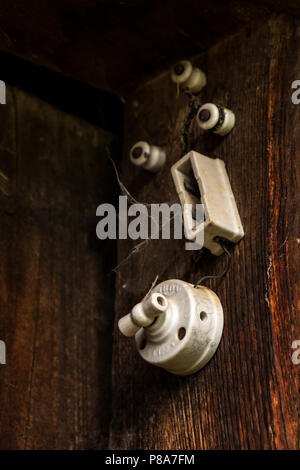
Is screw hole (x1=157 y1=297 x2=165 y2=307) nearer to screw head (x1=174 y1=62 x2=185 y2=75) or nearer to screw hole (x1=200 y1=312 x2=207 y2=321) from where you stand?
screw hole (x1=200 y1=312 x2=207 y2=321)

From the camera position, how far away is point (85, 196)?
1.04 meters

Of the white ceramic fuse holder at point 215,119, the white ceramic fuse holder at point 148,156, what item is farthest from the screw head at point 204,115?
the white ceramic fuse holder at point 148,156

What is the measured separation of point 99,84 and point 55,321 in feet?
1.30

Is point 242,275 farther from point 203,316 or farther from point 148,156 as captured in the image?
point 148,156

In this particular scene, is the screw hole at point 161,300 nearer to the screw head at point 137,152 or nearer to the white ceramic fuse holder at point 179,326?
the white ceramic fuse holder at point 179,326

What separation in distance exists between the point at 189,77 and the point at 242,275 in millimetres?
323

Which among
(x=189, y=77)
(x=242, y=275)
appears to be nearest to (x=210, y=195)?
(x=242, y=275)

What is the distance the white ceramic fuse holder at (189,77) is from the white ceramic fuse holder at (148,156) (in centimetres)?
10

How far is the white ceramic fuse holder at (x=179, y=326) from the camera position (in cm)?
73

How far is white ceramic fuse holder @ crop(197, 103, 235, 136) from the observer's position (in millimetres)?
823

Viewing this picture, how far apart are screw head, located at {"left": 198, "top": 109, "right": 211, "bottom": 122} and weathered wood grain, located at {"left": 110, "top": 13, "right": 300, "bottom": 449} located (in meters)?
0.04
